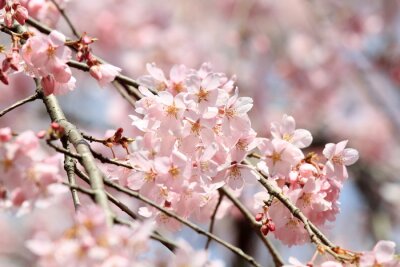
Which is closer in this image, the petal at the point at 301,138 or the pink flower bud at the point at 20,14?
the pink flower bud at the point at 20,14

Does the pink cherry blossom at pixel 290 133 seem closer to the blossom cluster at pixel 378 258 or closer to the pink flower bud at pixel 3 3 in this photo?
the blossom cluster at pixel 378 258

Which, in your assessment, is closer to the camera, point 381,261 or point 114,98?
point 381,261

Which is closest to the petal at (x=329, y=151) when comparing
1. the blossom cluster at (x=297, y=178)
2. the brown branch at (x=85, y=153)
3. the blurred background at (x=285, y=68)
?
the blossom cluster at (x=297, y=178)

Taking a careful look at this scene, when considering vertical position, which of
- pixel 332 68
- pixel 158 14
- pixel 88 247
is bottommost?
pixel 88 247

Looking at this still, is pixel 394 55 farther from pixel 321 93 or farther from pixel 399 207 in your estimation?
pixel 399 207

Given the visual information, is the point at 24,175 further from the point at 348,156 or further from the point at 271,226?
the point at 348,156

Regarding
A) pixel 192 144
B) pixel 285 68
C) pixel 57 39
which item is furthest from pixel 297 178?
pixel 285 68

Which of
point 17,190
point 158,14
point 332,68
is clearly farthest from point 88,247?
point 332,68
